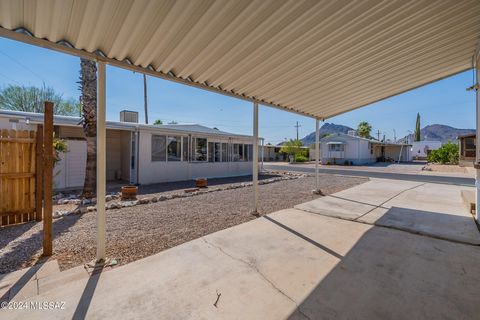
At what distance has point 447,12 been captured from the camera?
2.76m

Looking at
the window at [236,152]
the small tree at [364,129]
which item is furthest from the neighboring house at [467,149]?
the window at [236,152]

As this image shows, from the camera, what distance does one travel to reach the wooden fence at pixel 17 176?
13.9 feet

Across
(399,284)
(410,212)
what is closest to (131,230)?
(399,284)

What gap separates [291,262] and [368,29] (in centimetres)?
325

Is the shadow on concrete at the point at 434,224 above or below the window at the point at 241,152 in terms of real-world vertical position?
below

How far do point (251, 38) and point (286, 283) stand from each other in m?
3.05

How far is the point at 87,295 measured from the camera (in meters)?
2.19

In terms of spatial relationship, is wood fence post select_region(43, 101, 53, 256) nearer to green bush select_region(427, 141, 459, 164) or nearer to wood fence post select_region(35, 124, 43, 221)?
wood fence post select_region(35, 124, 43, 221)

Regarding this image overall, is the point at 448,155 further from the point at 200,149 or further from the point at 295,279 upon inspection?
the point at 295,279

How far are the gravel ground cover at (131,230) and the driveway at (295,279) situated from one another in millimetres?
444

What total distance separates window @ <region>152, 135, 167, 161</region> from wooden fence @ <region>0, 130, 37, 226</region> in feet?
18.6

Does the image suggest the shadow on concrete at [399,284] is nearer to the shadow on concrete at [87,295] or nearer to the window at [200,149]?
the shadow on concrete at [87,295]

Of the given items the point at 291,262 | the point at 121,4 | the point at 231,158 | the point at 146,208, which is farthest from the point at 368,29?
the point at 231,158

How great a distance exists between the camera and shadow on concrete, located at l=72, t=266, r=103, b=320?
1923 mm
